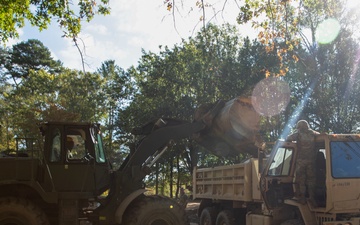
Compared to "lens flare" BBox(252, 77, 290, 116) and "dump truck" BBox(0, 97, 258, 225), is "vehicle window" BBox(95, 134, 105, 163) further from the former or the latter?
"lens flare" BBox(252, 77, 290, 116)

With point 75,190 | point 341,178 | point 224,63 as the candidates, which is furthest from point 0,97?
point 341,178

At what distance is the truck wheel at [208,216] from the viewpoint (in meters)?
11.5

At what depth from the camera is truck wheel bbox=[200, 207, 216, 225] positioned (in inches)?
452

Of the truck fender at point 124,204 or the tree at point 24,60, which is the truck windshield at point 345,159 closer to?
the truck fender at point 124,204

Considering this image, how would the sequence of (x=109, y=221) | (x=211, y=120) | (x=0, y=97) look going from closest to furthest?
(x=109, y=221)
(x=211, y=120)
(x=0, y=97)

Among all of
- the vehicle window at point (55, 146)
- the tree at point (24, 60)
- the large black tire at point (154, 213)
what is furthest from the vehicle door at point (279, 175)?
the tree at point (24, 60)

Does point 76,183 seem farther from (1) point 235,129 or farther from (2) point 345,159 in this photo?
(2) point 345,159

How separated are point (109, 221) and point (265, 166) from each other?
143 inches

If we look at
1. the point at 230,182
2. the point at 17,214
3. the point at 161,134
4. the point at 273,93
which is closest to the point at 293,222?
the point at 230,182

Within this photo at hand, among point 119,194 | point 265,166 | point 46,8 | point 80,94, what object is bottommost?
point 119,194

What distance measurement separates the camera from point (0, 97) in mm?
38656

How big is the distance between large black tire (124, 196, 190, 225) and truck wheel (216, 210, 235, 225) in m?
1.44

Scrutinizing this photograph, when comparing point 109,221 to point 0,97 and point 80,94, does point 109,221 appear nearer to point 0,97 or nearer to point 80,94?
point 80,94

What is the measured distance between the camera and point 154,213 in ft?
29.9
